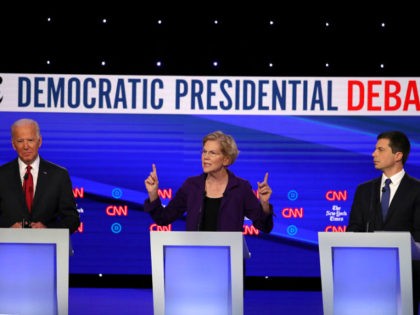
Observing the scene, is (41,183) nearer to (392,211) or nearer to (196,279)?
(196,279)

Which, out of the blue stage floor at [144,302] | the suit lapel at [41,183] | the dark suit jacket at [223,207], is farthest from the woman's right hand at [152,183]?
the blue stage floor at [144,302]

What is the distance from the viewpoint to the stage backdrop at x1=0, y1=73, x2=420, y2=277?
27.6 ft

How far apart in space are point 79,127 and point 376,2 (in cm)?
321

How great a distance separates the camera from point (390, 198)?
502 centimetres

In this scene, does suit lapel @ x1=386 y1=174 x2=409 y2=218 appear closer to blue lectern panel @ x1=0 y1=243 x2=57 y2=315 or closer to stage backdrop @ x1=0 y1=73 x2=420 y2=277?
blue lectern panel @ x1=0 y1=243 x2=57 y2=315

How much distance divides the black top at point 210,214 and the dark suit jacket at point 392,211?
0.79 meters

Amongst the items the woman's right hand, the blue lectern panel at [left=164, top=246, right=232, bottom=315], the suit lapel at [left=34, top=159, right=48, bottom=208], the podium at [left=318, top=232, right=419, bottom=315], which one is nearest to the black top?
the woman's right hand

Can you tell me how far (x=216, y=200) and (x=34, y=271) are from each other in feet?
5.13

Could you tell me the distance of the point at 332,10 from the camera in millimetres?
8461

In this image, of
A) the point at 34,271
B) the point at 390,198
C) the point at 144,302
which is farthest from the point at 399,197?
the point at 144,302

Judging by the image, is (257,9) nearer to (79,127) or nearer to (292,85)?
(292,85)

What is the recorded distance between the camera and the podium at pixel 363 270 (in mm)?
3676

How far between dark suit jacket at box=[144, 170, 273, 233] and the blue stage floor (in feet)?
6.80

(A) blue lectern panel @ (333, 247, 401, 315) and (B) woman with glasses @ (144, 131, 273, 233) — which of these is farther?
(B) woman with glasses @ (144, 131, 273, 233)
